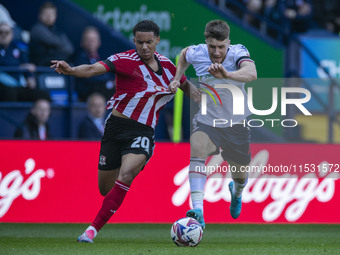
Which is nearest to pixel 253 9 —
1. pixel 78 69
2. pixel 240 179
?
pixel 240 179

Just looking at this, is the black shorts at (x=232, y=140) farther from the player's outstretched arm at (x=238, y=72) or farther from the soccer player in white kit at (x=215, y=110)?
the player's outstretched arm at (x=238, y=72)

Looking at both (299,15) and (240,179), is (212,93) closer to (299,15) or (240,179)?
(240,179)

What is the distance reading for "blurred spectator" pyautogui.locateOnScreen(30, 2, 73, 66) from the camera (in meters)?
12.0

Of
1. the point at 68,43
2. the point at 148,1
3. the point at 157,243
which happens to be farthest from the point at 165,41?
the point at 157,243

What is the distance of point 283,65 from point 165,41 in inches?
80.1

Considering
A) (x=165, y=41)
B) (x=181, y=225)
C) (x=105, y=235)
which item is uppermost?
(x=165, y=41)

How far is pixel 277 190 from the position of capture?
1083cm

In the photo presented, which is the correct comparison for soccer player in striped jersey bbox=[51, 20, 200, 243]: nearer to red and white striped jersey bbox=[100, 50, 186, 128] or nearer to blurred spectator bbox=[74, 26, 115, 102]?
red and white striped jersey bbox=[100, 50, 186, 128]

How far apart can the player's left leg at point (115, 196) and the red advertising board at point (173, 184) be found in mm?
3031

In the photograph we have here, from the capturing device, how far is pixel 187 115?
1186cm

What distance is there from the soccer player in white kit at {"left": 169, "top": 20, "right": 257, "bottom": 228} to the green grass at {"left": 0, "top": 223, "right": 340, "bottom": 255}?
625 millimetres

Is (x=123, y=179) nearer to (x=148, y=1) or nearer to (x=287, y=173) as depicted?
(x=287, y=173)

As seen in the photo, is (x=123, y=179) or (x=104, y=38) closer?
(x=123, y=179)

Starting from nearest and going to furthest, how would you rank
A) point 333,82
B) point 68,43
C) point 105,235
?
point 105,235, point 333,82, point 68,43
